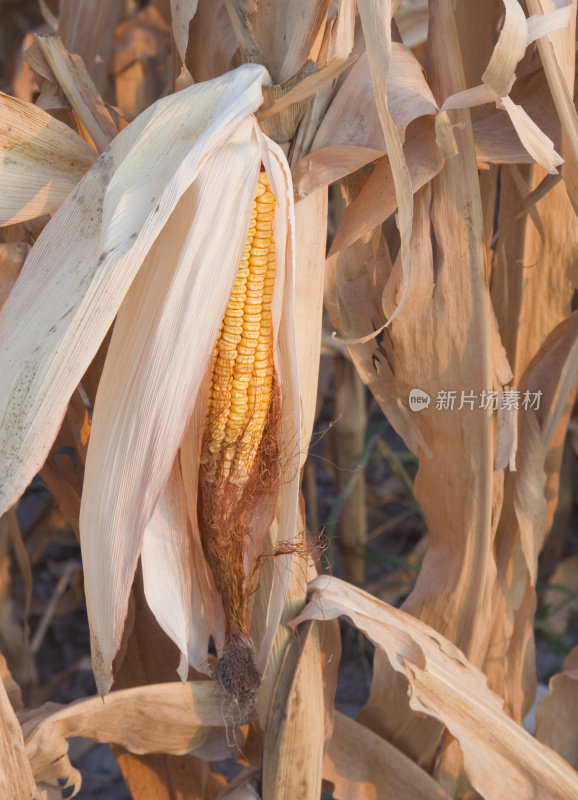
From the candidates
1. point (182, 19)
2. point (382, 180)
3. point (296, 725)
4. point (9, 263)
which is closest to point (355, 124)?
point (382, 180)

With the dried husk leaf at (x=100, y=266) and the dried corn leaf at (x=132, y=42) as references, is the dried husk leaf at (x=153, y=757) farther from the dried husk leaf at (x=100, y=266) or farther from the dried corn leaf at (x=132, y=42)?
the dried corn leaf at (x=132, y=42)

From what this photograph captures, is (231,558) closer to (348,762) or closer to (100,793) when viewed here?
(348,762)

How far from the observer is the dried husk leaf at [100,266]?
529mm

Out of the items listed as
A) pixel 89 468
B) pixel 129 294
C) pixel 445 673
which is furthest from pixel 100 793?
pixel 129 294

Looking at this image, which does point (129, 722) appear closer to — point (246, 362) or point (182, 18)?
point (246, 362)

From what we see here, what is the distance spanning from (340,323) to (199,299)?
220mm

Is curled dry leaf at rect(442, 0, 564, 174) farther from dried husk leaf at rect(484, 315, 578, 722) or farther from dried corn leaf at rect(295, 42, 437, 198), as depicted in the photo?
dried husk leaf at rect(484, 315, 578, 722)

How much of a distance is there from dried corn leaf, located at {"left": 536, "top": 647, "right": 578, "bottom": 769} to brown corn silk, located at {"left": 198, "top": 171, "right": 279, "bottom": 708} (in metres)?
0.43

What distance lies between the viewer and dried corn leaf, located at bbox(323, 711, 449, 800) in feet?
2.86

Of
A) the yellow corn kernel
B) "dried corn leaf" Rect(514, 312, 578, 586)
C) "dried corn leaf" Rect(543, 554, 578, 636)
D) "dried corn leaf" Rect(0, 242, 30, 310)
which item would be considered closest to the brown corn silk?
the yellow corn kernel

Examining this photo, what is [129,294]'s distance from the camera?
57cm

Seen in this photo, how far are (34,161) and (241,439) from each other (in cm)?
27

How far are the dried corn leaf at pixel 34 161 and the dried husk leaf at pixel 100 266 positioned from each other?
0.06 m

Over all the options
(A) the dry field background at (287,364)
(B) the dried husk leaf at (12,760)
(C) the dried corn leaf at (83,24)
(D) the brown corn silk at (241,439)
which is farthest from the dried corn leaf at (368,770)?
(C) the dried corn leaf at (83,24)
